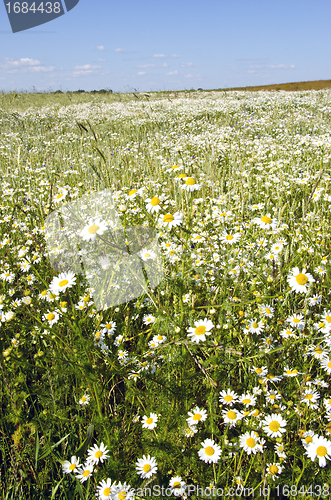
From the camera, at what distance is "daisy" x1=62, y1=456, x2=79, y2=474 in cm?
138

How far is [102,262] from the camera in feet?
7.84

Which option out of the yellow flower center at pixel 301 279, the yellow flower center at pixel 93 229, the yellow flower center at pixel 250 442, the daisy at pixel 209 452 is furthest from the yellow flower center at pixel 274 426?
the yellow flower center at pixel 93 229

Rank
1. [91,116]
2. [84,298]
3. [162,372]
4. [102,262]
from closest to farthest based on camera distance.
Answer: [162,372]
[84,298]
[102,262]
[91,116]

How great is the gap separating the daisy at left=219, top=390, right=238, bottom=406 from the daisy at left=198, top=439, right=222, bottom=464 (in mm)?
201

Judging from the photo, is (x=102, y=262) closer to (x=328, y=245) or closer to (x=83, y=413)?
(x=83, y=413)

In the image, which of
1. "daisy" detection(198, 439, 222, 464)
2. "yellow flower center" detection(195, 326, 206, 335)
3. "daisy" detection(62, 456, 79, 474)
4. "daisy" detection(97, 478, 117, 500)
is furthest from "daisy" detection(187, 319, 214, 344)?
"daisy" detection(62, 456, 79, 474)

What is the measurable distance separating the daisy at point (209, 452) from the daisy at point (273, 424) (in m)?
0.25

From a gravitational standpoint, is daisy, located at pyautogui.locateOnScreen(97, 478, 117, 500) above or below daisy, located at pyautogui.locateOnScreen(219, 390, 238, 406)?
below

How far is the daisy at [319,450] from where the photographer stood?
127cm

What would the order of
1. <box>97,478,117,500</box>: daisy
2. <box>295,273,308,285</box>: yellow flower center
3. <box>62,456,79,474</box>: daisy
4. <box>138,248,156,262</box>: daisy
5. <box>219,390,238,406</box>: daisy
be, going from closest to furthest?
<box>97,478,117,500</box>: daisy, <box>62,456,79,474</box>: daisy, <box>219,390,238,406</box>: daisy, <box>295,273,308,285</box>: yellow flower center, <box>138,248,156,262</box>: daisy

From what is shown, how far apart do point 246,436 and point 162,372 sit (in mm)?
530

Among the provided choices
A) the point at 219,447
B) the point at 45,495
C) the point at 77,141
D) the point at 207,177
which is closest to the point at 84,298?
the point at 45,495

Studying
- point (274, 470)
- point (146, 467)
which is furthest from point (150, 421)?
point (274, 470)

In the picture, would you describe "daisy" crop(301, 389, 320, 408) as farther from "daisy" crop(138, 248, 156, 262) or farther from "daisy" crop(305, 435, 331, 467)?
"daisy" crop(138, 248, 156, 262)
